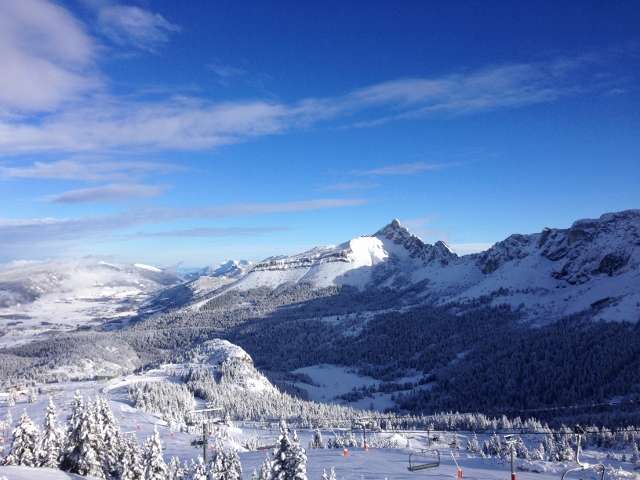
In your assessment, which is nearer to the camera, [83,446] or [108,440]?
[83,446]

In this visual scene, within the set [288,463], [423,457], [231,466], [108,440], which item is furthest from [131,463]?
[423,457]

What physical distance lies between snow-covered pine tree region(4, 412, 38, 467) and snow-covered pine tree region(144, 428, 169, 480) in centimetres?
1404

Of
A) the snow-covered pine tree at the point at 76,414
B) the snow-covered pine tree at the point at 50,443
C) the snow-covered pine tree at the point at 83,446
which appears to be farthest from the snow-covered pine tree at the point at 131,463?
the snow-covered pine tree at the point at 50,443

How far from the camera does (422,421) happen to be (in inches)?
5723

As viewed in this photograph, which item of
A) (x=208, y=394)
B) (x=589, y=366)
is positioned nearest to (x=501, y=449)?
(x=208, y=394)

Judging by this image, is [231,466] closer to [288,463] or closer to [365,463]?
[288,463]

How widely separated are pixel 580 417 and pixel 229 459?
125 meters

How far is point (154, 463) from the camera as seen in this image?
48125mm

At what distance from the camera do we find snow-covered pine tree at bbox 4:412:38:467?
177ft

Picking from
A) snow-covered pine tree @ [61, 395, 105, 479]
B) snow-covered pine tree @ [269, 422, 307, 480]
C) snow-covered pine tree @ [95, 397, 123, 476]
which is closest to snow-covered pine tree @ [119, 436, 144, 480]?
snow-covered pine tree @ [95, 397, 123, 476]

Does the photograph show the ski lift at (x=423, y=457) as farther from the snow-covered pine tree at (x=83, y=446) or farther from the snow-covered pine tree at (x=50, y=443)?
the snow-covered pine tree at (x=50, y=443)

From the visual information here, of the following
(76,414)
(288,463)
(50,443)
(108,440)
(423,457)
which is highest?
(76,414)

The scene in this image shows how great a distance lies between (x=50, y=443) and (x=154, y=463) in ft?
47.9

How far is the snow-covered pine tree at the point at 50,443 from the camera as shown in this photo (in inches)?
2140
